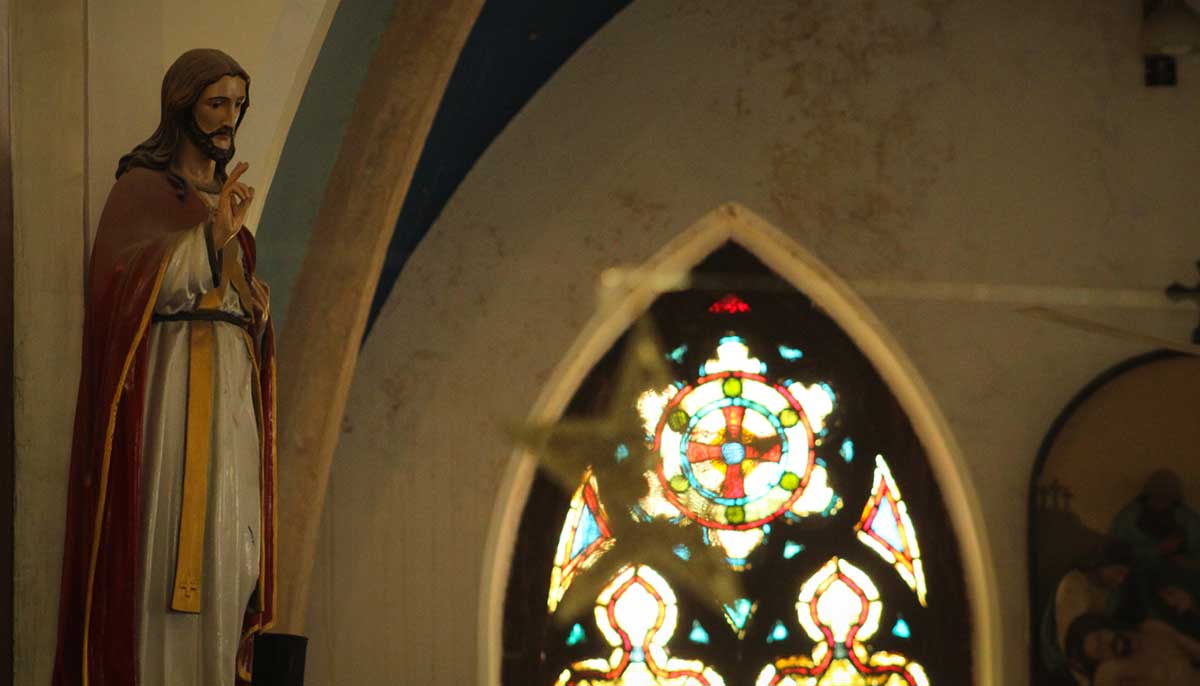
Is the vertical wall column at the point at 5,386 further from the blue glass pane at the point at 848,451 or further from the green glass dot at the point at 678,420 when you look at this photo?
the blue glass pane at the point at 848,451

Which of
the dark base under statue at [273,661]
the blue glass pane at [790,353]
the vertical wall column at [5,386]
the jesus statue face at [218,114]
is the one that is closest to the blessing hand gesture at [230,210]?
the jesus statue face at [218,114]

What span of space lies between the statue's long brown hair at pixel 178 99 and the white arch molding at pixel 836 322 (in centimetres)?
382

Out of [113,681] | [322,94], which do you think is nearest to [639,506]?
[322,94]

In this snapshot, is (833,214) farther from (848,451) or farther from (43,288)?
(43,288)

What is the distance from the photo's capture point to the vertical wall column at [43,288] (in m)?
3.80

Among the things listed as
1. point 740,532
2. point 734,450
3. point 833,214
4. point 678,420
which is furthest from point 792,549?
point 833,214

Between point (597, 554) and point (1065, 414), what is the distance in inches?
73.9

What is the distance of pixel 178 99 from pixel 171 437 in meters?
0.64

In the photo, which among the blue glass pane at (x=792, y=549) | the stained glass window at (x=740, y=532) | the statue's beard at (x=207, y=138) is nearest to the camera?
the statue's beard at (x=207, y=138)

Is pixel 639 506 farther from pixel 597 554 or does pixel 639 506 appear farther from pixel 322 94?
pixel 322 94

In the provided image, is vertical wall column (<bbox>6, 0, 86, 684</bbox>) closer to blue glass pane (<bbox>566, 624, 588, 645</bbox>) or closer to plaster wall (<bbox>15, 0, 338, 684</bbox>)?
plaster wall (<bbox>15, 0, 338, 684</bbox>)

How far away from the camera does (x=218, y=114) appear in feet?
12.1

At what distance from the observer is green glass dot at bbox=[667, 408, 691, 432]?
25.3 feet

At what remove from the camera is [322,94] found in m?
5.90
